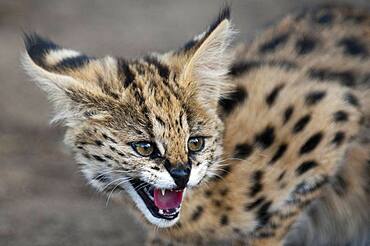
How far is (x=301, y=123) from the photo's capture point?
436cm

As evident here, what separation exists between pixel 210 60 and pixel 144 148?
60 cm

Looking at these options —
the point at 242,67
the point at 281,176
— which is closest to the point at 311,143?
the point at 281,176

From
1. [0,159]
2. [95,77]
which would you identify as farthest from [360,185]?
[0,159]

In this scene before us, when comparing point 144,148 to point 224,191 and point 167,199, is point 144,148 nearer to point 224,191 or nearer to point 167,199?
point 167,199

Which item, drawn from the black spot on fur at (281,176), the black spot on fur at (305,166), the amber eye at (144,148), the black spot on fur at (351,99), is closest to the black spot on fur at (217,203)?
the black spot on fur at (281,176)

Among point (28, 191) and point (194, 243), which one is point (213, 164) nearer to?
point (194, 243)

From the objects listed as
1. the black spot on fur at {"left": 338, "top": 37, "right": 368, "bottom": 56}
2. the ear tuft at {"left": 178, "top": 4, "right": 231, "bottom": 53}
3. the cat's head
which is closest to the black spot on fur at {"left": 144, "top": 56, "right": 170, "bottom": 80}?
the cat's head

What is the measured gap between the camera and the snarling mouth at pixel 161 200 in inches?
155

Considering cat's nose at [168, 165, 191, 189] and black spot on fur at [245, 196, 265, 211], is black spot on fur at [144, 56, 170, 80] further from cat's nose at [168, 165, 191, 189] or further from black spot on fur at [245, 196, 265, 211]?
black spot on fur at [245, 196, 265, 211]

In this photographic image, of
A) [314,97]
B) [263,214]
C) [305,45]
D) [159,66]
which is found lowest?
[263,214]

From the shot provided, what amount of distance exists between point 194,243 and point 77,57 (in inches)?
47.4

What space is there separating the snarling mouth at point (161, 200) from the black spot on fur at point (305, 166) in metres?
0.76

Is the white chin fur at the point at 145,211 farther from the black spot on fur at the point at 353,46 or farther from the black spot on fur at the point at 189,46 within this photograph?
the black spot on fur at the point at 353,46

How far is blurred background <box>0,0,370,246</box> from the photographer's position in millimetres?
5512
